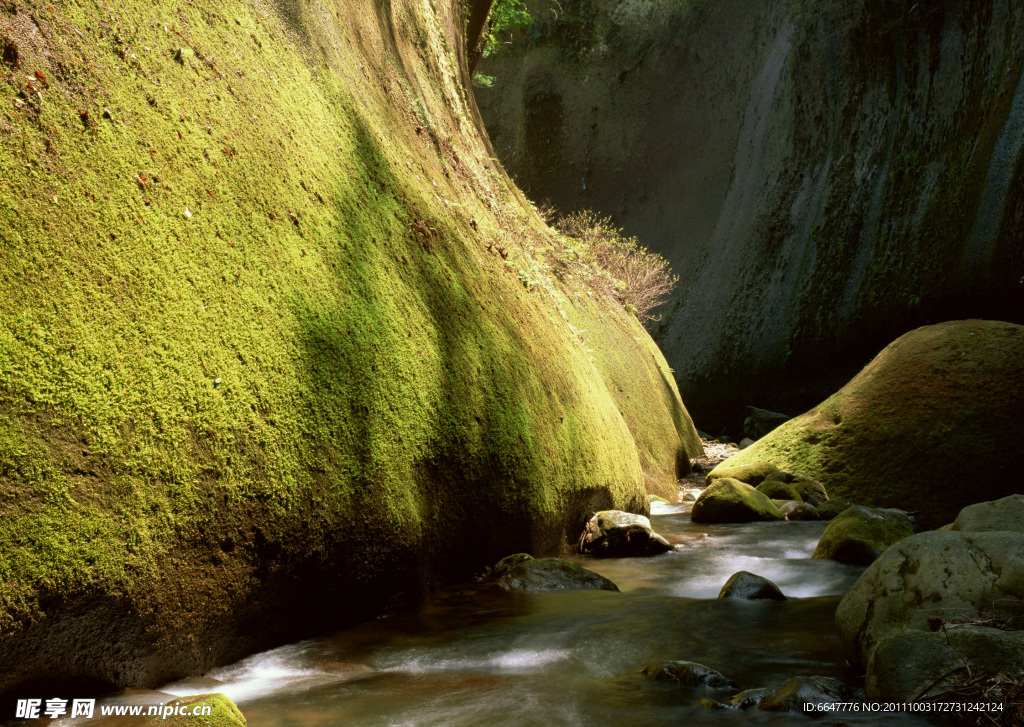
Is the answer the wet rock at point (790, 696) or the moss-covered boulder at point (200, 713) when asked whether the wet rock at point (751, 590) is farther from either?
the moss-covered boulder at point (200, 713)

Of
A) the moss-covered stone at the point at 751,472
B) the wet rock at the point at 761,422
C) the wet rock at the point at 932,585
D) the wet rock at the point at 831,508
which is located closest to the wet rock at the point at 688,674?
the wet rock at the point at 932,585

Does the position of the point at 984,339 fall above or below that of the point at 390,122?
below

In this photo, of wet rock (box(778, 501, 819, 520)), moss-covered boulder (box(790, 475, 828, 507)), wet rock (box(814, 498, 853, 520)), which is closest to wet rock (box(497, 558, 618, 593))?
wet rock (box(778, 501, 819, 520))

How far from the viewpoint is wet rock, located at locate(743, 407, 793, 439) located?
18.9 meters

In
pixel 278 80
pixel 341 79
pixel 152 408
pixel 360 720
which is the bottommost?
pixel 360 720

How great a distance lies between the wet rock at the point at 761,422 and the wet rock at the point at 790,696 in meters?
16.0

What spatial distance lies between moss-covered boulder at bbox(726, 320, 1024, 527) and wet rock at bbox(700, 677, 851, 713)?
6.07 meters

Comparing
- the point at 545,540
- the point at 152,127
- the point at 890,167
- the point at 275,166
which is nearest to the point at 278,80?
the point at 275,166

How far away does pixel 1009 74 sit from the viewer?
45.2 feet

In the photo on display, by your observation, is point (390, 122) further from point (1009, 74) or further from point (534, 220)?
point (1009, 74)

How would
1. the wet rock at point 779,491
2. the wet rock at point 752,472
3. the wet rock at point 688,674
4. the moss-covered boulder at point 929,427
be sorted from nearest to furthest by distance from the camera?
1. the wet rock at point 688,674
2. the moss-covered boulder at point 929,427
3. the wet rock at point 779,491
4. the wet rock at point 752,472

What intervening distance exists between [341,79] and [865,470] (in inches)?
319

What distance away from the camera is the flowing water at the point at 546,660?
3.43m

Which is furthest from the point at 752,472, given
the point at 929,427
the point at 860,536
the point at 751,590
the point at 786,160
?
the point at 786,160
